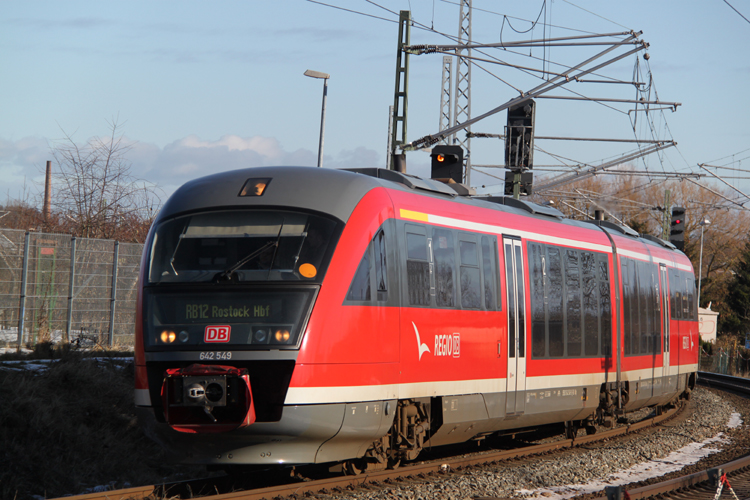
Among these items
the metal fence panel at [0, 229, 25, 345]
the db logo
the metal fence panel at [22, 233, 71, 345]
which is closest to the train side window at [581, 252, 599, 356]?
the db logo

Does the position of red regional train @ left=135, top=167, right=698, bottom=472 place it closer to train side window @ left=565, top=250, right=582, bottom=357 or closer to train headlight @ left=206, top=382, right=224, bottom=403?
train headlight @ left=206, top=382, right=224, bottom=403

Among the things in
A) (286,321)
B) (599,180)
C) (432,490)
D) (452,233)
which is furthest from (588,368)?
(599,180)

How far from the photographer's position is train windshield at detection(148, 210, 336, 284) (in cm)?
848

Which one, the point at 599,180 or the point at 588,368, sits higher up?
the point at 599,180

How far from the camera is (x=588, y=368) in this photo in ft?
45.0

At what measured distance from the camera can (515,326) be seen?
461 inches

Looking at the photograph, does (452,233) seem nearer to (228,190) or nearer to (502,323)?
(502,323)

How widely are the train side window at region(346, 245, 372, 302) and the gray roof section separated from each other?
49cm

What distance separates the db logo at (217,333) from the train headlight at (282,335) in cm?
46

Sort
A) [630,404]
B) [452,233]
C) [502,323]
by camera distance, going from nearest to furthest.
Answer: [452,233] → [502,323] → [630,404]

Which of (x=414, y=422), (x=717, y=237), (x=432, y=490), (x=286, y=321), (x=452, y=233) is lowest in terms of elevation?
(x=432, y=490)

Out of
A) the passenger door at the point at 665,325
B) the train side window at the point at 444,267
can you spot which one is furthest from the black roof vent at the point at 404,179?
the passenger door at the point at 665,325

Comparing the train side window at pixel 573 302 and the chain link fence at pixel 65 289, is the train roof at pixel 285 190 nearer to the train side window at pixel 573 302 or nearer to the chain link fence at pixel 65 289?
the train side window at pixel 573 302

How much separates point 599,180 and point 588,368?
183 feet
